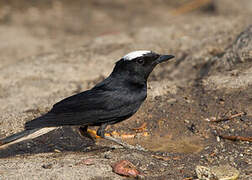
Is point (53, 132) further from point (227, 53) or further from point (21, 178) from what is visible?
point (227, 53)

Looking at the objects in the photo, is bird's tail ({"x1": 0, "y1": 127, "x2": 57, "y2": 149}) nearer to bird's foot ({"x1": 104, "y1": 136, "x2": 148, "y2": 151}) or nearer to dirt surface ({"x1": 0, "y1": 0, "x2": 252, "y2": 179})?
dirt surface ({"x1": 0, "y1": 0, "x2": 252, "y2": 179})

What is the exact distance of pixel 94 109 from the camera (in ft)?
16.8

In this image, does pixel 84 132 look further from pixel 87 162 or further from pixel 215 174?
pixel 215 174

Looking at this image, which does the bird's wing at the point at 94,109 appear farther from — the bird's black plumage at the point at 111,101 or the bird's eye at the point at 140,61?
the bird's eye at the point at 140,61

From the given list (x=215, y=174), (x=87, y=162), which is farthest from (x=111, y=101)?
(x=215, y=174)

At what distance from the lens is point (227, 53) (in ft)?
23.3

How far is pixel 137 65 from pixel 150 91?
1.48 meters

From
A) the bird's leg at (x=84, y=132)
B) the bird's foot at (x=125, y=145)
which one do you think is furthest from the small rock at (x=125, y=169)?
the bird's leg at (x=84, y=132)

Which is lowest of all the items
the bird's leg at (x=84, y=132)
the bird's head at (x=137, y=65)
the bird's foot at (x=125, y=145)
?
the bird's foot at (x=125, y=145)

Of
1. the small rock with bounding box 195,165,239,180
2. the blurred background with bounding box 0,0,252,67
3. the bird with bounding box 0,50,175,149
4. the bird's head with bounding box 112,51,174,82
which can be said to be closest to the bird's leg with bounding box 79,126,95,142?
the bird with bounding box 0,50,175,149

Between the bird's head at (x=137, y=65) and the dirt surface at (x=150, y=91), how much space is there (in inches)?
32.2

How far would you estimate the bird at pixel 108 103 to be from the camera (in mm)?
5027

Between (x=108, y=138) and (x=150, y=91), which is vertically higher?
(x=150, y=91)

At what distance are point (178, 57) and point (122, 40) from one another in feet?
5.48
